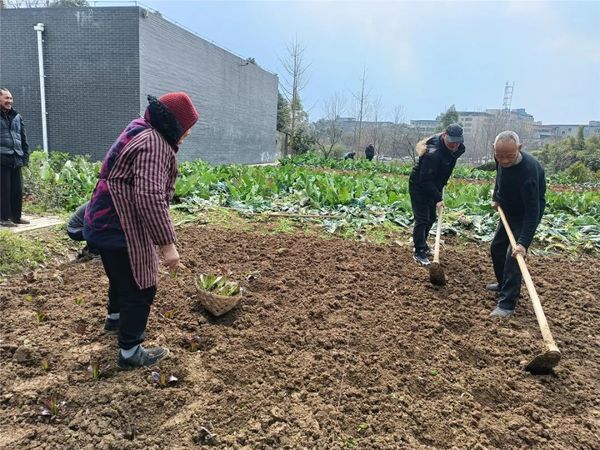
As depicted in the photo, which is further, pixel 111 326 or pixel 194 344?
pixel 111 326

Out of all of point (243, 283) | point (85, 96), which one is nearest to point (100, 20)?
point (85, 96)

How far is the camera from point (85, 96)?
15.0 m

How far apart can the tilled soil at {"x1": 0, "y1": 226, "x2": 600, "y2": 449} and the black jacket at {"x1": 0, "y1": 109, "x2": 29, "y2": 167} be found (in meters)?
1.92

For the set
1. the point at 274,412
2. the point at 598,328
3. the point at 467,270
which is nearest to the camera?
the point at 274,412

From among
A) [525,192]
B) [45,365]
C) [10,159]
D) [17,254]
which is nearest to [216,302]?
[45,365]

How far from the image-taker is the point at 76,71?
14906 millimetres

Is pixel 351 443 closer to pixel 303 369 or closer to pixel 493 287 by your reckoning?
pixel 303 369

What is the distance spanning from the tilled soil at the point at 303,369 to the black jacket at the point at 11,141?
1919mm

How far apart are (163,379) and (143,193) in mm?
1161

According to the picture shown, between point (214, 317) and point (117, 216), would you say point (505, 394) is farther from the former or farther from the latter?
point (117, 216)

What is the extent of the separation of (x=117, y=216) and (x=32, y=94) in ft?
52.6

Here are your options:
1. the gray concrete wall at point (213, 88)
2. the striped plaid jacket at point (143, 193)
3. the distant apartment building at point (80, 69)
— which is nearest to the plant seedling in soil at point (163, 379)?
the striped plaid jacket at point (143, 193)

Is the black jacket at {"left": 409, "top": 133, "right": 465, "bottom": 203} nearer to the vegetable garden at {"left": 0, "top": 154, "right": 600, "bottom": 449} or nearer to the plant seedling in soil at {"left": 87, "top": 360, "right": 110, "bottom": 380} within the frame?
the vegetable garden at {"left": 0, "top": 154, "right": 600, "bottom": 449}

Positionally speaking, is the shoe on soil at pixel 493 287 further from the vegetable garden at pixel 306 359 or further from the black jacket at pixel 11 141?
the black jacket at pixel 11 141
